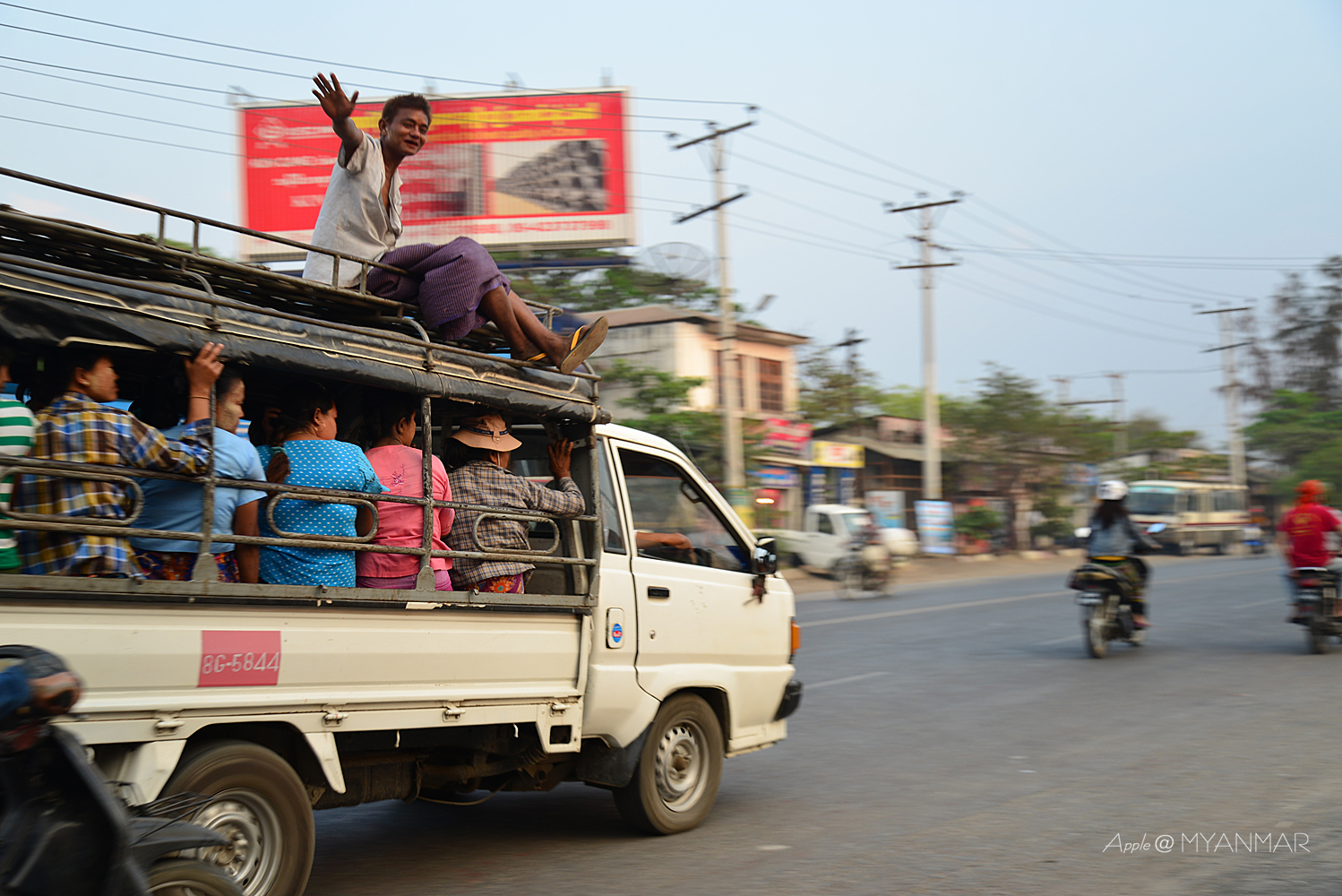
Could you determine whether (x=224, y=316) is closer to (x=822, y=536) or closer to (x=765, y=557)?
(x=765, y=557)

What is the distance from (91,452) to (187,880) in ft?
4.10

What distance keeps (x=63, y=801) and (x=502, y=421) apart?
251cm

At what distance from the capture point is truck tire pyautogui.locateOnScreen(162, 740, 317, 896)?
3457 millimetres

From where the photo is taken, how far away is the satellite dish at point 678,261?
30138 millimetres

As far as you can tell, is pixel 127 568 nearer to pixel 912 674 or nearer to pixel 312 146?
pixel 912 674

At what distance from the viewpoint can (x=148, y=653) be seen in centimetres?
327

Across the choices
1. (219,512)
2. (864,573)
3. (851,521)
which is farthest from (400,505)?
(851,521)

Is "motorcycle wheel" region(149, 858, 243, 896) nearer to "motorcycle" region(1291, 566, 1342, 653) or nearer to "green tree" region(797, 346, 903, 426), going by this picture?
"motorcycle" region(1291, 566, 1342, 653)

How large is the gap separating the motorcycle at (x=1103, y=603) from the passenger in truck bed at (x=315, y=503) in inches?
353

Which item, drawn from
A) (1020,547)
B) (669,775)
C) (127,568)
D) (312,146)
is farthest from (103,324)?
(1020,547)

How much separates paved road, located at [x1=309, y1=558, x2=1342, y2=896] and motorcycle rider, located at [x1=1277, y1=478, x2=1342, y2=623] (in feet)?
4.15

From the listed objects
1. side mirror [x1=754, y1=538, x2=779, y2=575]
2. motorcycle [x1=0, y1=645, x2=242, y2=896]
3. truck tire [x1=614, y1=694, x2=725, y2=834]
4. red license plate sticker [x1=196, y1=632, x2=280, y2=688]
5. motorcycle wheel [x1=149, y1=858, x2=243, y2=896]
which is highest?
side mirror [x1=754, y1=538, x2=779, y2=575]

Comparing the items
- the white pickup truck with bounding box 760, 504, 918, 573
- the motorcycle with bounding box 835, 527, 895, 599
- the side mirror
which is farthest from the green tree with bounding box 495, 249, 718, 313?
the side mirror

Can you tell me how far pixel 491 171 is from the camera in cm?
2509
